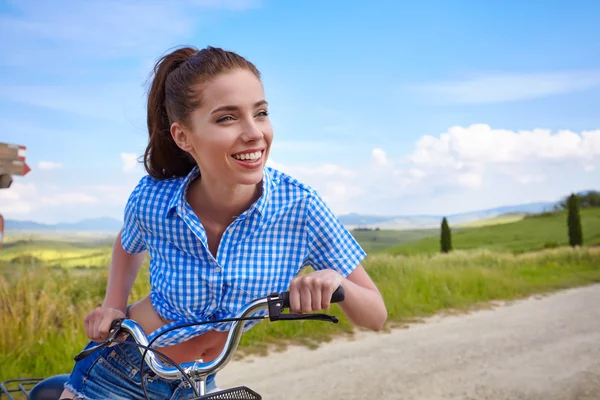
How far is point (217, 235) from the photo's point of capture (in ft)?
7.23

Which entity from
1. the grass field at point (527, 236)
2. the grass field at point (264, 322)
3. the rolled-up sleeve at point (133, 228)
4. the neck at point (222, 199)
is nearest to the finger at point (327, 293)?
the neck at point (222, 199)

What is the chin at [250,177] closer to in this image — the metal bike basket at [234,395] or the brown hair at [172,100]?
the brown hair at [172,100]

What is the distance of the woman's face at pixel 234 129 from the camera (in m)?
1.99

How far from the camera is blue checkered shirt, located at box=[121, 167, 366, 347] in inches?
83.7

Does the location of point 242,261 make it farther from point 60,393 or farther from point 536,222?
point 536,222

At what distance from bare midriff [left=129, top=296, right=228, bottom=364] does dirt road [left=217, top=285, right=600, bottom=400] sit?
9.84 feet

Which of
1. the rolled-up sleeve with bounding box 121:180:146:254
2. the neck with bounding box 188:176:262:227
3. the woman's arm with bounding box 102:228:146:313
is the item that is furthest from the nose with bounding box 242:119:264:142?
the woman's arm with bounding box 102:228:146:313

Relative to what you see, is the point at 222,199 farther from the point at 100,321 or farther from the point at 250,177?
the point at 100,321

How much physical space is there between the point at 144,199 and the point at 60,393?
28.4 inches

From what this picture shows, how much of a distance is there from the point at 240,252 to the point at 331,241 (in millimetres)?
303

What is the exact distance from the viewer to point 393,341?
700 centimetres

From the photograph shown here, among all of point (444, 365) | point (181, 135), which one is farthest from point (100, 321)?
point (444, 365)

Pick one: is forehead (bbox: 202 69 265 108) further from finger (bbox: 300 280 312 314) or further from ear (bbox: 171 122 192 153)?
finger (bbox: 300 280 312 314)

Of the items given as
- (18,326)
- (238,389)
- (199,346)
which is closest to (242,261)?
(199,346)
